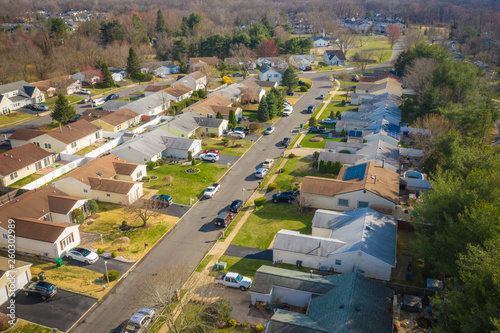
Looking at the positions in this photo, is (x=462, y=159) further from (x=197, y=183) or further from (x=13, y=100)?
(x=13, y=100)

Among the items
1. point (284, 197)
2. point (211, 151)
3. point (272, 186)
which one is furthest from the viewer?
point (211, 151)

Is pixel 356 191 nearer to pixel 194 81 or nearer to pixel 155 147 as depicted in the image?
pixel 155 147

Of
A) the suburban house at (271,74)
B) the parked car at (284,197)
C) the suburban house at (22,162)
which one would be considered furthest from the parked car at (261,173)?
the suburban house at (271,74)

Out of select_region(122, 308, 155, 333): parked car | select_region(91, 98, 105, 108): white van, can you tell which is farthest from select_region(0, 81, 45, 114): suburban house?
select_region(122, 308, 155, 333): parked car

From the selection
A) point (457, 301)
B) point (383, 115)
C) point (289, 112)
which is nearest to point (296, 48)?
point (289, 112)

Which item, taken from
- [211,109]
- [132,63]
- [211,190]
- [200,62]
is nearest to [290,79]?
[211,109]
